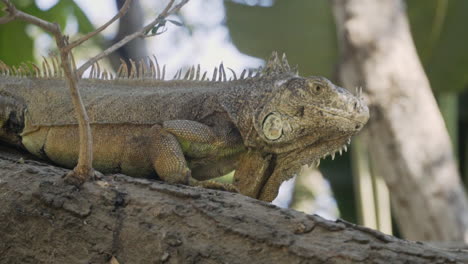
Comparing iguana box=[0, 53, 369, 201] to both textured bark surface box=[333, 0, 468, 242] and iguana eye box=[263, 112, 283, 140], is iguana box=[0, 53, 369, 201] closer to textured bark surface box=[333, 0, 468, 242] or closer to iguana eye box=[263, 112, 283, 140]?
iguana eye box=[263, 112, 283, 140]

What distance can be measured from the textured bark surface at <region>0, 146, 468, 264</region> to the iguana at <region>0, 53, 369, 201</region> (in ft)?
3.38

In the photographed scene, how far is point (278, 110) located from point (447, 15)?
8.46 meters

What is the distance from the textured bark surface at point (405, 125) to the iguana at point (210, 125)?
16.0 ft

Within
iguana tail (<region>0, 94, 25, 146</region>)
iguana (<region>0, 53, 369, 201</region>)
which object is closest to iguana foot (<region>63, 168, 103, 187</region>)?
iguana (<region>0, 53, 369, 201</region>)

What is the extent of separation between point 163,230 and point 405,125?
23.3ft

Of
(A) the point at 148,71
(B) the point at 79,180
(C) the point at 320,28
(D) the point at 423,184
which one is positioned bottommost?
(B) the point at 79,180

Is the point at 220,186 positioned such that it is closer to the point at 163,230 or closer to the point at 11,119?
the point at 163,230

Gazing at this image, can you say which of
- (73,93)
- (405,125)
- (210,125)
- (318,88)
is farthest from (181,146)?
(405,125)

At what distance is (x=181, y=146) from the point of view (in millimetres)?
4934

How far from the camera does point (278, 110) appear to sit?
17.0ft

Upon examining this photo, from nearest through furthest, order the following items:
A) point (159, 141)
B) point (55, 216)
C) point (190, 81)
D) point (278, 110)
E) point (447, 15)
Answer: point (55, 216) → point (159, 141) → point (278, 110) → point (190, 81) → point (447, 15)

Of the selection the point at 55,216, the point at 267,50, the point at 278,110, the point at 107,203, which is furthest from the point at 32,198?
the point at 267,50

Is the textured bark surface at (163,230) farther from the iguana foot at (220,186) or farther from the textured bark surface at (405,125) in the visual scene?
the textured bark surface at (405,125)

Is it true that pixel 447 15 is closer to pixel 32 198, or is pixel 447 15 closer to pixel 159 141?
pixel 159 141
